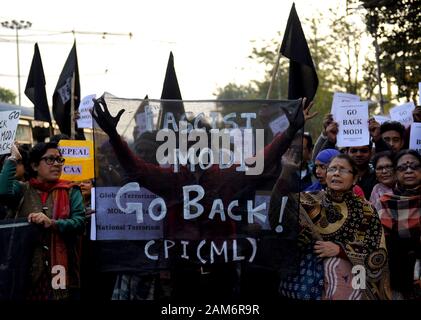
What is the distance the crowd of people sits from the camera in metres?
4.56

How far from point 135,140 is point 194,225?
0.60m

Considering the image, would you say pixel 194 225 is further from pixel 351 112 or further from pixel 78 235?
pixel 351 112

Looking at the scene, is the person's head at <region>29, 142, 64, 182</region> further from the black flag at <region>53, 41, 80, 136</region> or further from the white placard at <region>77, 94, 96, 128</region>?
the black flag at <region>53, 41, 80, 136</region>

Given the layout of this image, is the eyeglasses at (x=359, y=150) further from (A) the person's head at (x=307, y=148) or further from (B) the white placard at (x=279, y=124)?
(B) the white placard at (x=279, y=124)

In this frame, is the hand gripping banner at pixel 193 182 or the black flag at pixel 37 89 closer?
the hand gripping banner at pixel 193 182

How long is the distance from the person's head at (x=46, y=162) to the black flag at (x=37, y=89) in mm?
3561

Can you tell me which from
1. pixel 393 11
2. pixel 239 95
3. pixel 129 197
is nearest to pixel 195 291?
pixel 129 197

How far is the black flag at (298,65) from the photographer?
248 inches

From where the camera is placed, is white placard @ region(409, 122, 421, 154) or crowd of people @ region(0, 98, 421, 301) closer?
crowd of people @ region(0, 98, 421, 301)

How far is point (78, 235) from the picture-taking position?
513cm

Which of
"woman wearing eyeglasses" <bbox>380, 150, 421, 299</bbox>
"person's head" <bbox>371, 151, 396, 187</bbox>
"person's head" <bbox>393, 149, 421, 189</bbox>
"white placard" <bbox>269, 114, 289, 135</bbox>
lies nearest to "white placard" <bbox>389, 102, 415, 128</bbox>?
"person's head" <bbox>371, 151, 396, 187</bbox>

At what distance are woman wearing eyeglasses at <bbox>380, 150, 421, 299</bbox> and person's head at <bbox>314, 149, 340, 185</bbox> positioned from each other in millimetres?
707

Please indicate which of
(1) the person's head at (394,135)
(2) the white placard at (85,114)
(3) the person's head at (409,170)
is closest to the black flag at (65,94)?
(2) the white placard at (85,114)

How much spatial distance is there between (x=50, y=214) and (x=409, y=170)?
2311 mm
